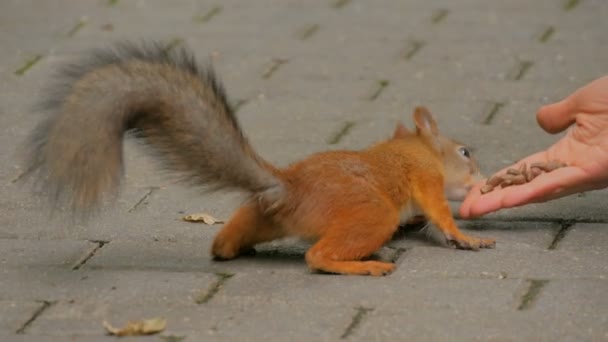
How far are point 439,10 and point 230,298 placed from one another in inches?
150

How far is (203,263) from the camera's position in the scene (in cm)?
461

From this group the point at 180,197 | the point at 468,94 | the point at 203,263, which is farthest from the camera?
the point at 468,94

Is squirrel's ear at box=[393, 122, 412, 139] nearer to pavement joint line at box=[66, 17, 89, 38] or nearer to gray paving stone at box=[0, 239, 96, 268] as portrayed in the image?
gray paving stone at box=[0, 239, 96, 268]

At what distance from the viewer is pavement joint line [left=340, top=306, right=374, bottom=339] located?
3.97 meters

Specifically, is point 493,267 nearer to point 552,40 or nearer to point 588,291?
point 588,291

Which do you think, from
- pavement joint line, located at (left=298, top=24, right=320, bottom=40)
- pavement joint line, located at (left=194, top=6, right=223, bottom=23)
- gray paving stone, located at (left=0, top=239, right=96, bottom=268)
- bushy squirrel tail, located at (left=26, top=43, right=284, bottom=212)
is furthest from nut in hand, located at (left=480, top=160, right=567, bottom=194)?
pavement joint line, located at (left=194, top=6, right=223, bottom=23)

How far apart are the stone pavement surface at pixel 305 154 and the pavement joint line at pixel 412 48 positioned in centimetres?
1

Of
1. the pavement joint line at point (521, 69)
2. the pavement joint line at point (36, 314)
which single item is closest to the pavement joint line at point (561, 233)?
the pavement joint line at point (36, 314)

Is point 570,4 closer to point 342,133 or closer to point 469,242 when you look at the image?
point 342,133

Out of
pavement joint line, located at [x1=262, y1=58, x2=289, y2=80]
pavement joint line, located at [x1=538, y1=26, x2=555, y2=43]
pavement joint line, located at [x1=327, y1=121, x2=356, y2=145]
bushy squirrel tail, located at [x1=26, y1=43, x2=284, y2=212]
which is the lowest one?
pavement joint line, located at [x1=538, y1=26, x2=555, y2=43]

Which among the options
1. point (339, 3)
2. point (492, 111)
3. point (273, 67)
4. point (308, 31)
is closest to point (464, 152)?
point (492, 111)

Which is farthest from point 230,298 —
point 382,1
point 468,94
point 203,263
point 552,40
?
point 382,1

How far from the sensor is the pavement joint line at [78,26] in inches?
295

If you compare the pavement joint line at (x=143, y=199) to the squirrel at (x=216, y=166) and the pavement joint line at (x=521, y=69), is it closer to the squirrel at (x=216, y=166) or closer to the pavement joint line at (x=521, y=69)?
the squirrel at (x=216, y=166)
